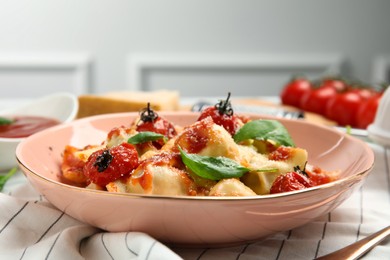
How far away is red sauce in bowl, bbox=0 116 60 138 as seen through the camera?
1844 mm

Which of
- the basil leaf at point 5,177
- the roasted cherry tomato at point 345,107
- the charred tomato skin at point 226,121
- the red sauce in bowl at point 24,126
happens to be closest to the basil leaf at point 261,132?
the charred tomato skin at point 226,121

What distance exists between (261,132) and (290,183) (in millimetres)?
216

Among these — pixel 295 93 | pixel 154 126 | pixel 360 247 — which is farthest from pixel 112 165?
pixel 295 93

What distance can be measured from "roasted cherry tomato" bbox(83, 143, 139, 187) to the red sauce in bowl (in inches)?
25.7

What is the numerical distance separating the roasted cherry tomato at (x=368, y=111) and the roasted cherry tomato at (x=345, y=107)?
0.12 m

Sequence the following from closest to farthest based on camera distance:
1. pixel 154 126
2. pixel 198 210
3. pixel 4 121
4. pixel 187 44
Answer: pixel 198 210
pixel 154 126
pixel 4 121
pixel 187 44

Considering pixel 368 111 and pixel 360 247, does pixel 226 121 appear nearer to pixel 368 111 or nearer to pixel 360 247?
pixel 360 247

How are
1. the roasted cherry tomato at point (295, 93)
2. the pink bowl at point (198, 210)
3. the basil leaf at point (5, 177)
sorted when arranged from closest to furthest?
the pink bowl at point (198, 210) < the basil leaf at point (5, 177) < the roasted cherry tomato at point (295, 93)

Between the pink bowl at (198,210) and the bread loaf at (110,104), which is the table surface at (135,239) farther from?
the bread loaf at (110,104)

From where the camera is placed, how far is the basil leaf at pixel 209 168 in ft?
3.89

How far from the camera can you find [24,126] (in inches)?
75.7

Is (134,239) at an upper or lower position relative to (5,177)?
upper

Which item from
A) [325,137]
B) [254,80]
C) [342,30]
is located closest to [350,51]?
[342,30]

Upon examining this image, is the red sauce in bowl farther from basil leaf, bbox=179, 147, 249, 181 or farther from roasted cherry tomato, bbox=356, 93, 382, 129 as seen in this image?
roasted cherry tomato, bbox=356, 93, 382, 129
